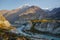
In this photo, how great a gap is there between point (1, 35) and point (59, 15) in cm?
447

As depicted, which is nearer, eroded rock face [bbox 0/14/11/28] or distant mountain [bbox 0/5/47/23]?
eroded rock face [bbox 0/14/11/28]

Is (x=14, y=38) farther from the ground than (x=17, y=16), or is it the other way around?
(x=17, y=16)

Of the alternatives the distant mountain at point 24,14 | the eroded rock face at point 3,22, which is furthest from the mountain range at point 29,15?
the eroded rock face at point 3,22

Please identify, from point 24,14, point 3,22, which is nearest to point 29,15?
point 24,14

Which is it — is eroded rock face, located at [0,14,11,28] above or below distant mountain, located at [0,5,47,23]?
below

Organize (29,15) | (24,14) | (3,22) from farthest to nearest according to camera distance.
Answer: (29,15), (24,14), (3,22)

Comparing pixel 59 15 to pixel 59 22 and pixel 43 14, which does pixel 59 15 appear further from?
pixel 43 14

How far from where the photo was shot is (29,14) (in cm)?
850

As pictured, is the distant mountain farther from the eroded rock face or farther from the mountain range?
the eroded rock face

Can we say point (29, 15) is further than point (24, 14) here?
Yes

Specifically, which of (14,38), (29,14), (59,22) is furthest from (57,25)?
(14,38)

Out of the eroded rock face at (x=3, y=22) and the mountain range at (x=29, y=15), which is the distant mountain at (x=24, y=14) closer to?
the mountain range at (x=29, y=15)

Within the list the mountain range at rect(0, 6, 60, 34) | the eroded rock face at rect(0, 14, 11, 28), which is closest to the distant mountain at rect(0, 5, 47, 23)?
the mountain range at rect(0, 6, 60, 34)

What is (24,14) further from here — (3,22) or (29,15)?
(3,22)
